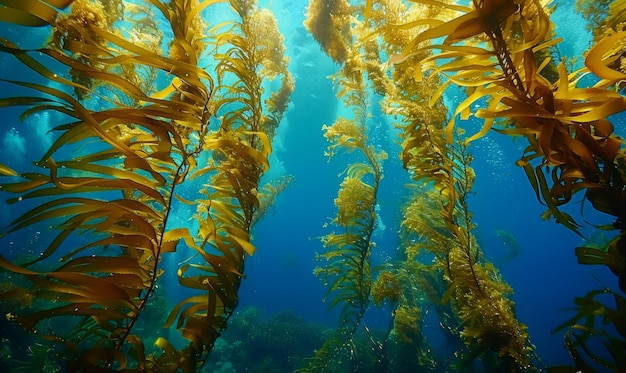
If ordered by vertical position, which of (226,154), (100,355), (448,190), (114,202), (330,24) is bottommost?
(100,355)

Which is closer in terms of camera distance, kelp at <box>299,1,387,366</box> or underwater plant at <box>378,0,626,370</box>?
underwater plant at <box>378,0,626,370</box>

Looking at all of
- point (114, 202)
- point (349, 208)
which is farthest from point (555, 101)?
point (349, 208)

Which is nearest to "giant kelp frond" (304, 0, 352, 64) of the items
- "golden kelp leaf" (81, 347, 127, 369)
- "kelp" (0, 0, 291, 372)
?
"kelp" (0, 0, 291, 372)

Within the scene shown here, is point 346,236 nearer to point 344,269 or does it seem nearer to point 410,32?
point 344,269

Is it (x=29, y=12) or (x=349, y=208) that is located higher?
(x=349, y=208)

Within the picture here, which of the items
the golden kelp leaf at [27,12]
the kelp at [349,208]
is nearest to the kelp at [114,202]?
the golden kelp leaf at [27,12]

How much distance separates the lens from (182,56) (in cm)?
228

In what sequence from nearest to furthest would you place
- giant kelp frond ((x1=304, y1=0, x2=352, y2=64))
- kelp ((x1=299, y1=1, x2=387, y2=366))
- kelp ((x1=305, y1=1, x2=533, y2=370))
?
kelp ((x1=305, y1=1, x2=533, y2=370)) < kelp ((x1=299, y1=1, x2=387, y2=366)) < giant kelp frond ((x1=304, y1=0, x2=352, y2=64))

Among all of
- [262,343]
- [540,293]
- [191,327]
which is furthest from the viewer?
[540,293]

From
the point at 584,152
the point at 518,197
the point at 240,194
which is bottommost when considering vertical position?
the point at 584,152

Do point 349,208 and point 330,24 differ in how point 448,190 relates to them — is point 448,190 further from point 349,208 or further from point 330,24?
point 330,24

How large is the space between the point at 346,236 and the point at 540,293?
10167 cm

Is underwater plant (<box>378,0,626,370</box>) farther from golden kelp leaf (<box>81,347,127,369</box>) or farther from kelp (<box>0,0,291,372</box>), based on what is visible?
golden kelp leaf (<box>81,347,127,369</box>)

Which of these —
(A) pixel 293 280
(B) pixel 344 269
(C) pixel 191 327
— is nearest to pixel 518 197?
(A) pixel 293 280
